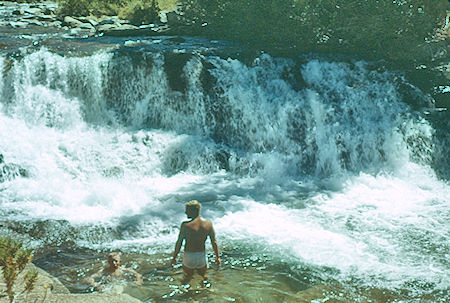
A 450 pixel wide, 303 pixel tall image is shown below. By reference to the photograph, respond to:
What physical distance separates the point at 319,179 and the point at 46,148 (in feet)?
21.6

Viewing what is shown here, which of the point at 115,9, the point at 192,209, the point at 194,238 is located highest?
the point at 115,9

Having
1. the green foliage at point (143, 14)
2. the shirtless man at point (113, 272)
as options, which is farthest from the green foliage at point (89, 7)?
the shirtless man at point (113, 272)

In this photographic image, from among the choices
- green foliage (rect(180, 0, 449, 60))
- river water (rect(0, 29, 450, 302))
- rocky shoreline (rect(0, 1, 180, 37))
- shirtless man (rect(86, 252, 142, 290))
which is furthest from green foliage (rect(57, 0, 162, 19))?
shirtless man (rect(86, 252, 142, 290))

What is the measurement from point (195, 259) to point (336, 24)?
11573 millimetres

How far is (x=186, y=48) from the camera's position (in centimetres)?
1487

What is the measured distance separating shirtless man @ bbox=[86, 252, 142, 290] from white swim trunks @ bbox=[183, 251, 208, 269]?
83 cm

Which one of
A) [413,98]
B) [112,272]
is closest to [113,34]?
[413,98]

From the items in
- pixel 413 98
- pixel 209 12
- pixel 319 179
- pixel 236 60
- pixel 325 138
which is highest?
pixel 209 12

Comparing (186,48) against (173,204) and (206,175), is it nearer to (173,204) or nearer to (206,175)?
(206,175)

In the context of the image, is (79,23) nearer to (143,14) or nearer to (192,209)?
(143,14)

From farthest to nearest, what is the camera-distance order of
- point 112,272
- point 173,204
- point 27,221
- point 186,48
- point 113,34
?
point 113,34 < point 186,48 < point 173,204 < point 27,221 < point 112,272

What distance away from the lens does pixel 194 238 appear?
20.6 ft

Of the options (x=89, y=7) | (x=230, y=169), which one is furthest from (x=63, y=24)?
(x=230, y=169)

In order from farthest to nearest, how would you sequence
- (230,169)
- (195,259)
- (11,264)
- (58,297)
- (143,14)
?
1. (143,14)
2. (230,169)
3. (195,259)
4. (58,297)
5. (11,264)
